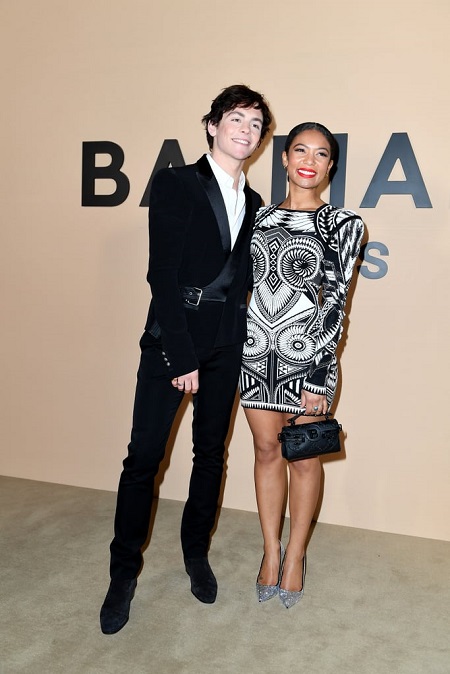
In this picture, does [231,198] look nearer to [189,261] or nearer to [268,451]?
[189,261]

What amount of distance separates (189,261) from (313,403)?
2.18ft

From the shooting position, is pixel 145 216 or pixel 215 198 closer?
pixel 215 198

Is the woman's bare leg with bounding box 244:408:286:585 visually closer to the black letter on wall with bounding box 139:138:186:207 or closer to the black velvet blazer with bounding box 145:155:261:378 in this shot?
the black velvet blazer with bounding box 145:155:261:378

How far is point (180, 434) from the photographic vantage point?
329cm

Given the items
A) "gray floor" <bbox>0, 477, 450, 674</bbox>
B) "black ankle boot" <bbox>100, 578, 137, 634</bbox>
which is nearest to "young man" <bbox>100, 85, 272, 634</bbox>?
"black ankle boot" <bbox>100, 578, 137, 634</bbox>

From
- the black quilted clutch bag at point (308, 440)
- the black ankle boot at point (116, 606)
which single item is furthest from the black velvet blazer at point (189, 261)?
the black ankle boot at point (116, 606)

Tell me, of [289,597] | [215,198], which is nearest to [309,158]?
[215,198]

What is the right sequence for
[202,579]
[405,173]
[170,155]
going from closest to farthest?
[202,579] → [405,173] → [170,155]

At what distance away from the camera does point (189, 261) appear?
84.7 inches

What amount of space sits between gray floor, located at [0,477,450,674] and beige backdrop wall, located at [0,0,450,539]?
14.2 inches

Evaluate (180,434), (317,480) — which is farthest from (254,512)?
(317,480)

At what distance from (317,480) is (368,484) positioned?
2.44ft

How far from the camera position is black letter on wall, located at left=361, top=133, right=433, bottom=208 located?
277cm

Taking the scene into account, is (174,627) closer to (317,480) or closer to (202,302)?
(317,480)
